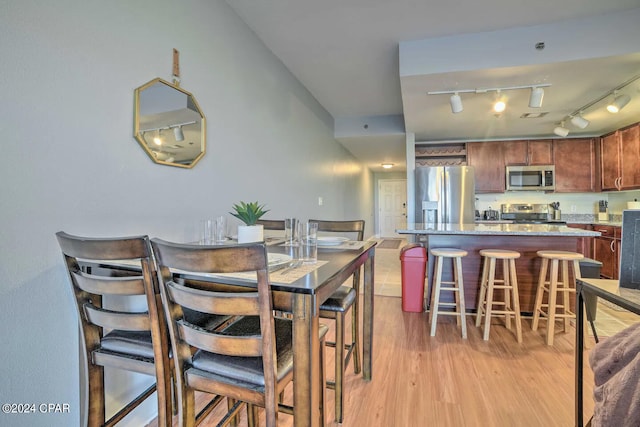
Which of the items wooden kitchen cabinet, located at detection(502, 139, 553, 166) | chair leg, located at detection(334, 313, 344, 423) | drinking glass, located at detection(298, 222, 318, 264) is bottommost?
chair leg, located at detection(334, 313, 344, 423)

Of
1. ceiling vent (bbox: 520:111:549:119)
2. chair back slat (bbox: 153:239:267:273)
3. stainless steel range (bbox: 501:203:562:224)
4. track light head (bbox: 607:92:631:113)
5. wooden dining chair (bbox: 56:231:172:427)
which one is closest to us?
chair back slat (bbox: 153:239:267:273)

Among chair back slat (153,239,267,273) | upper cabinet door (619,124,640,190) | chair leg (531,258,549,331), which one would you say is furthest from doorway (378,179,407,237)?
chair back slat (153,239,267,273)

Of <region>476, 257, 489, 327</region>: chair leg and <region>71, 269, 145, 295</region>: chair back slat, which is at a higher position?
<region>71, 269, 145, 295</region>: chair back slat

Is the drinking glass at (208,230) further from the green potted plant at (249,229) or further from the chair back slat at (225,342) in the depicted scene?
A: the chair back slat at (225,342)

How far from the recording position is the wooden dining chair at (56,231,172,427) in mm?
943

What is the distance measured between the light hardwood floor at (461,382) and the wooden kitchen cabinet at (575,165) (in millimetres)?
3268

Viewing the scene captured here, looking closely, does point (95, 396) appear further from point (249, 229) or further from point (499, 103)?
point (499, 103)

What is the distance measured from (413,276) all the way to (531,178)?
10.6 ft

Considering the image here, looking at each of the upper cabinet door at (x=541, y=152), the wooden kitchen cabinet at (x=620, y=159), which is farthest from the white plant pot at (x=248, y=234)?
the upper cabinet door at (x=541, y=152)

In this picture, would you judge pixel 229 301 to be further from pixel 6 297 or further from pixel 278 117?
pixel 278 117

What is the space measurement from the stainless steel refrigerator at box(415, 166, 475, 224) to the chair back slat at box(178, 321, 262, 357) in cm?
396

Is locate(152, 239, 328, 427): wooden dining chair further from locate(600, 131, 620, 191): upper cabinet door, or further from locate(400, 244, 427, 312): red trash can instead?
locate(600, 131, 620, 191): upper cabinet door

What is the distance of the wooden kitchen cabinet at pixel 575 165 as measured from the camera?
15.5ft

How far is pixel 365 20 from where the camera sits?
246 centimetres
